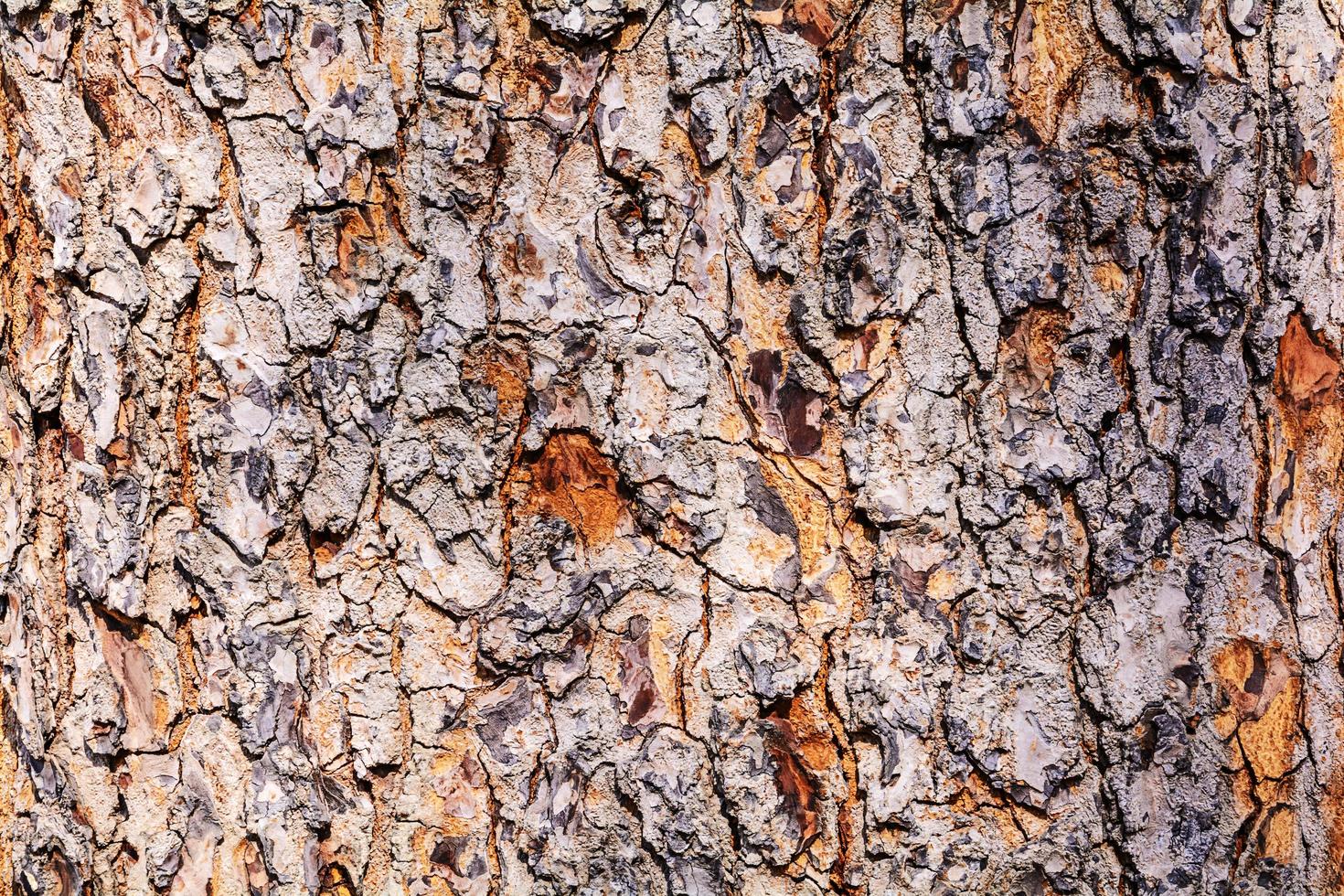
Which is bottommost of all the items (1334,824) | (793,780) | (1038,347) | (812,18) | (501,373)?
(793,780)

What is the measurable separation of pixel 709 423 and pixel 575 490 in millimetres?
174

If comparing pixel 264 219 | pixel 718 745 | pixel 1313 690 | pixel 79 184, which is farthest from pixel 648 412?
pixel 1313 690

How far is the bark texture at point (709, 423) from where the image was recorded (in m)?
0.99

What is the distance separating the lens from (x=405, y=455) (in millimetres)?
1011

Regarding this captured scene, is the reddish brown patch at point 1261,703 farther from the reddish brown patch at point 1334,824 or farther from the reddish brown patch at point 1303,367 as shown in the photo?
the reddish brown patch at point 1303,367

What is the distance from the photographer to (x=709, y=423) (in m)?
1.00

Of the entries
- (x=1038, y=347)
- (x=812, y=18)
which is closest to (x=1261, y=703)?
(x=1038, y=347)

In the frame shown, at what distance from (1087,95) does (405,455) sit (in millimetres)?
886

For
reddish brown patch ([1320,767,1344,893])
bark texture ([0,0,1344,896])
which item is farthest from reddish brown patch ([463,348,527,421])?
reddish brown patch ([1320,767,1344,893])

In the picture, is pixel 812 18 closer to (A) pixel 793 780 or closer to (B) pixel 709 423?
(B) pixel 709 423

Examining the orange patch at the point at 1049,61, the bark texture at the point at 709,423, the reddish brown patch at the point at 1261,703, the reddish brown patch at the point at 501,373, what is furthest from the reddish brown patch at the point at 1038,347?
the reddish brown patch at the point at 501,373

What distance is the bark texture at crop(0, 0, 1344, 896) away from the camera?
99 cm

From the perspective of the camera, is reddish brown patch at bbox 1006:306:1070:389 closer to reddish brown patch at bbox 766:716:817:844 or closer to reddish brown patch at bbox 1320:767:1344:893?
reddish brown patch at bbox 766:716:817:844

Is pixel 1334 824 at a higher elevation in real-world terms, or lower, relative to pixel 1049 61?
lower
